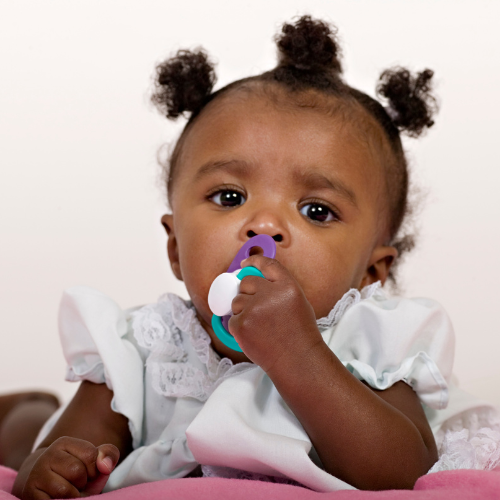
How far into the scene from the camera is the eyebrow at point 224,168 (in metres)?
1.03

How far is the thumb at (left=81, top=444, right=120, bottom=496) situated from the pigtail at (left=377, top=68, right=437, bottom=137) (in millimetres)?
807

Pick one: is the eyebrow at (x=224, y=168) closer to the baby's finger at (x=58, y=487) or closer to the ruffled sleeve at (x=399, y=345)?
the ruffled sleeve at (x=399, y=345)

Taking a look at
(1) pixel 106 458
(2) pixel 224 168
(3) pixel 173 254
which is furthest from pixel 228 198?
(1) pixel 106 458

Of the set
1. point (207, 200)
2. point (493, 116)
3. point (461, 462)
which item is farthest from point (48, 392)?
point (493, 116)

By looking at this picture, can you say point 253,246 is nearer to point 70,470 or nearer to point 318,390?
point 318,390

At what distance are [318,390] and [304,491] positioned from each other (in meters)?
0.11

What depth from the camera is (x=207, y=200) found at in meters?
1.06

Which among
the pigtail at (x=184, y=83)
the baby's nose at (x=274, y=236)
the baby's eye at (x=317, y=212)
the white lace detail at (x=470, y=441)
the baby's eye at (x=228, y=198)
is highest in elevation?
the pigtail at (x=184, y=83)

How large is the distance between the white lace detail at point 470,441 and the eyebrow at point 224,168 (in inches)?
18.7

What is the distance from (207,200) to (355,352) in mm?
323

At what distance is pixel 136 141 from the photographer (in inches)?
87.5

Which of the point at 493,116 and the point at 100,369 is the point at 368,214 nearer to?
the point at 100,369

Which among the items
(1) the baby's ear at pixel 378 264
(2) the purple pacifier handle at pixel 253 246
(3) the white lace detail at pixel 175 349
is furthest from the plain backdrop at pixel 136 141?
(2) the purple pacifier handle at pixel 253 246

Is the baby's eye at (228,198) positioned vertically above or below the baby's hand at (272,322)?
above
